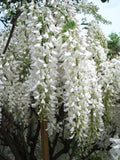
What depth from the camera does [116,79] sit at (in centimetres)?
283

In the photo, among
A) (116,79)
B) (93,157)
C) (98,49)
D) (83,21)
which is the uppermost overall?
(83,21)

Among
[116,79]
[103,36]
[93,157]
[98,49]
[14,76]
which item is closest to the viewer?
[14,76]

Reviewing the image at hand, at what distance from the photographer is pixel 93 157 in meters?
4.80

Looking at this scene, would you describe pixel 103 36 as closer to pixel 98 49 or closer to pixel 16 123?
pixel 98 49

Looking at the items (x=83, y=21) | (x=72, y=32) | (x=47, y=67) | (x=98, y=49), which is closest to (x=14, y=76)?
(x=47, y=67)

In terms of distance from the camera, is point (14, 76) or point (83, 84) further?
point (14, 76)

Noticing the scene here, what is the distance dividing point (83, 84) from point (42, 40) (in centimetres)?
60

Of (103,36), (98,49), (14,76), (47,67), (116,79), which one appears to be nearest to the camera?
(47,67)

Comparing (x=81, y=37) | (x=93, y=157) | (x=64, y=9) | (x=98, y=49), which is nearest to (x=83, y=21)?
(x=98, y=49)

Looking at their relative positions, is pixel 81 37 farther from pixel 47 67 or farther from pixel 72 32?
pixel 47 67

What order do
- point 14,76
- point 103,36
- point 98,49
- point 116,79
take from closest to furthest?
1. point 14,76
2. point 116,79
3. point 98,49
4. point 103,36

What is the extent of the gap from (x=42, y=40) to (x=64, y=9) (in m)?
0.86

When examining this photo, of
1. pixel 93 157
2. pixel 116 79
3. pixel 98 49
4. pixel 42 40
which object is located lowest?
pixel 93 157

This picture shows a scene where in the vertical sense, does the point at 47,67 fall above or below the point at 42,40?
below
